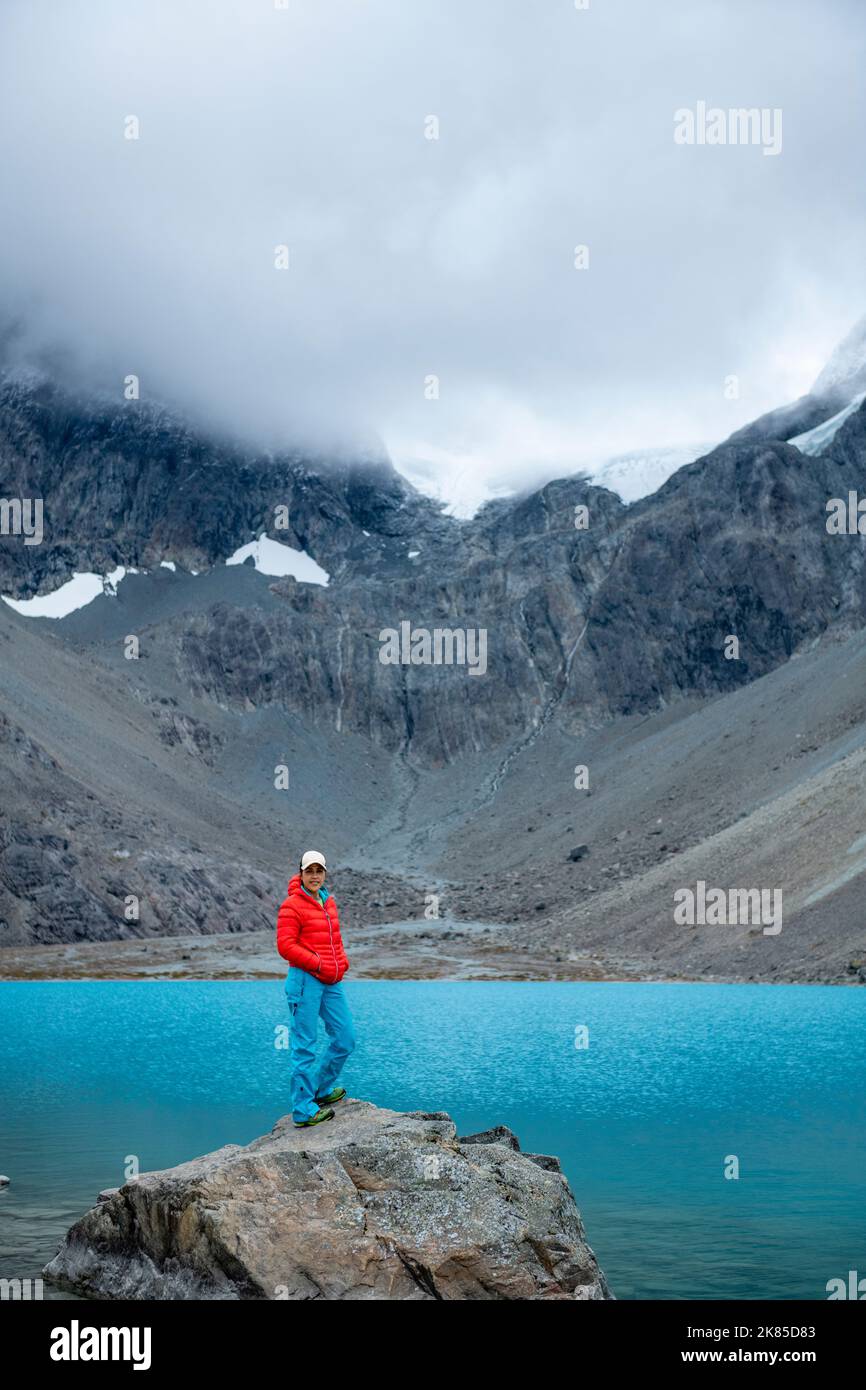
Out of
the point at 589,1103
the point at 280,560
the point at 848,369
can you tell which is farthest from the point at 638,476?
the point at 589,1103

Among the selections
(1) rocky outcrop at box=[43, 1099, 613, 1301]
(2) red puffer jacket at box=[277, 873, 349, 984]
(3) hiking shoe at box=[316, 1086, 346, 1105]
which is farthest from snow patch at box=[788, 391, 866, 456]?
(1) rocky outcrop at box=[43, 1099, 613, 1301]

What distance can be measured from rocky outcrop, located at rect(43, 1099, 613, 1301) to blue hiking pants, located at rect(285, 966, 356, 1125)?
503mm

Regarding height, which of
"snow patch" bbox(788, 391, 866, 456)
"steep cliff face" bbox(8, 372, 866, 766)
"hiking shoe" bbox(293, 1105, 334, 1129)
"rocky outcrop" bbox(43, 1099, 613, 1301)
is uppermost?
"snow patch" bbox(788, 391, 866, 456)

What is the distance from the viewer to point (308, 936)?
1544 centimetres

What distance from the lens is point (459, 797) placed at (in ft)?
477

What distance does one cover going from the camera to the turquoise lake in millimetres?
18078

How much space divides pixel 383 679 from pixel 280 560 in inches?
1290

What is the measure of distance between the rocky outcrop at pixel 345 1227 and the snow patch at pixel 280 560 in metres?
173

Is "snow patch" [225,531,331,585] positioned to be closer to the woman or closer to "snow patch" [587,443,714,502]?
"snow patch" [587,443,714,502]

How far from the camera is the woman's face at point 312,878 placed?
50.9 feet

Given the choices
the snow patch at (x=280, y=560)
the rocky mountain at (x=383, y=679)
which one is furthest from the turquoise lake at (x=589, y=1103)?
the snow patch at (x=280, y=560)

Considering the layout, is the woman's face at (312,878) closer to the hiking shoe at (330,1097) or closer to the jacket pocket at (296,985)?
the jacket pocket at (296,985)

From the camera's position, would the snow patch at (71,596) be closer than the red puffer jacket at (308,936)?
No
